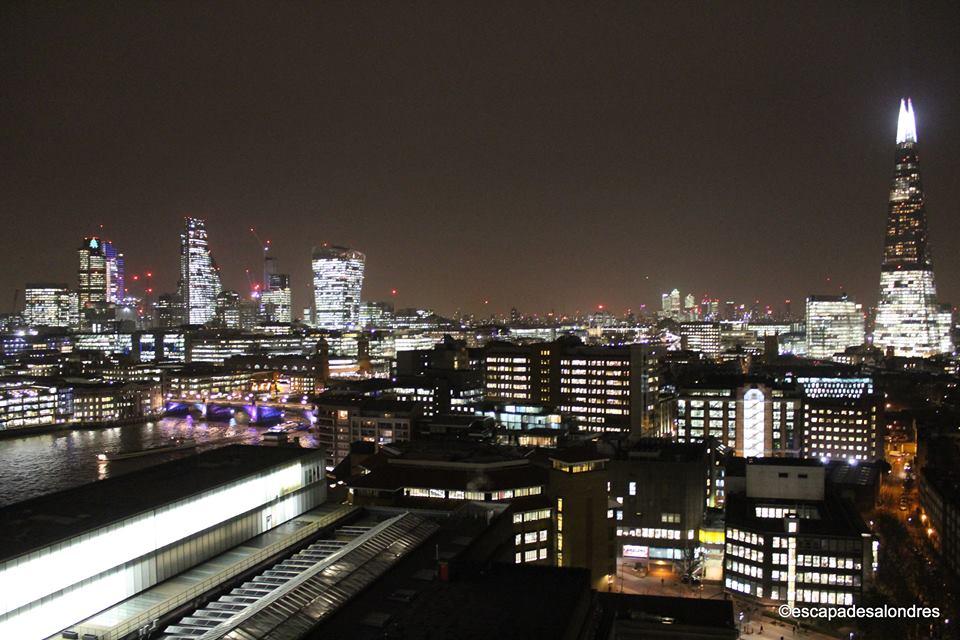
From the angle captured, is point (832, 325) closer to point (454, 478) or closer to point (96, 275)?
point (454, 478)

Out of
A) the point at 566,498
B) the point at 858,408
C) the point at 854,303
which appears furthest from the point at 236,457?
the point at 854,303

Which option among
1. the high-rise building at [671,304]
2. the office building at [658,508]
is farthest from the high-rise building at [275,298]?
the office building at [658,508]

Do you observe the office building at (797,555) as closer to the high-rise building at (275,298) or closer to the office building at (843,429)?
the office building at (843,429)

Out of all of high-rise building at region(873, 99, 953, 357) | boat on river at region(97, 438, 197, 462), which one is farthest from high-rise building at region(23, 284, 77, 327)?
high-rise building at region(873, 99, 953, 357)

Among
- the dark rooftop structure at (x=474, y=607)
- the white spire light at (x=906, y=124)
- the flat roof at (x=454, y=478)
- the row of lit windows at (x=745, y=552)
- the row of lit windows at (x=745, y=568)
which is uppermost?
the white spire light at (x=906, y=124)

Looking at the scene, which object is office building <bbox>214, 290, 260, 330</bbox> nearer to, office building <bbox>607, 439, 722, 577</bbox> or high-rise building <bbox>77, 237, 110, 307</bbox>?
high-rise building <bbox>77, 237, 110, 307</bbox>
